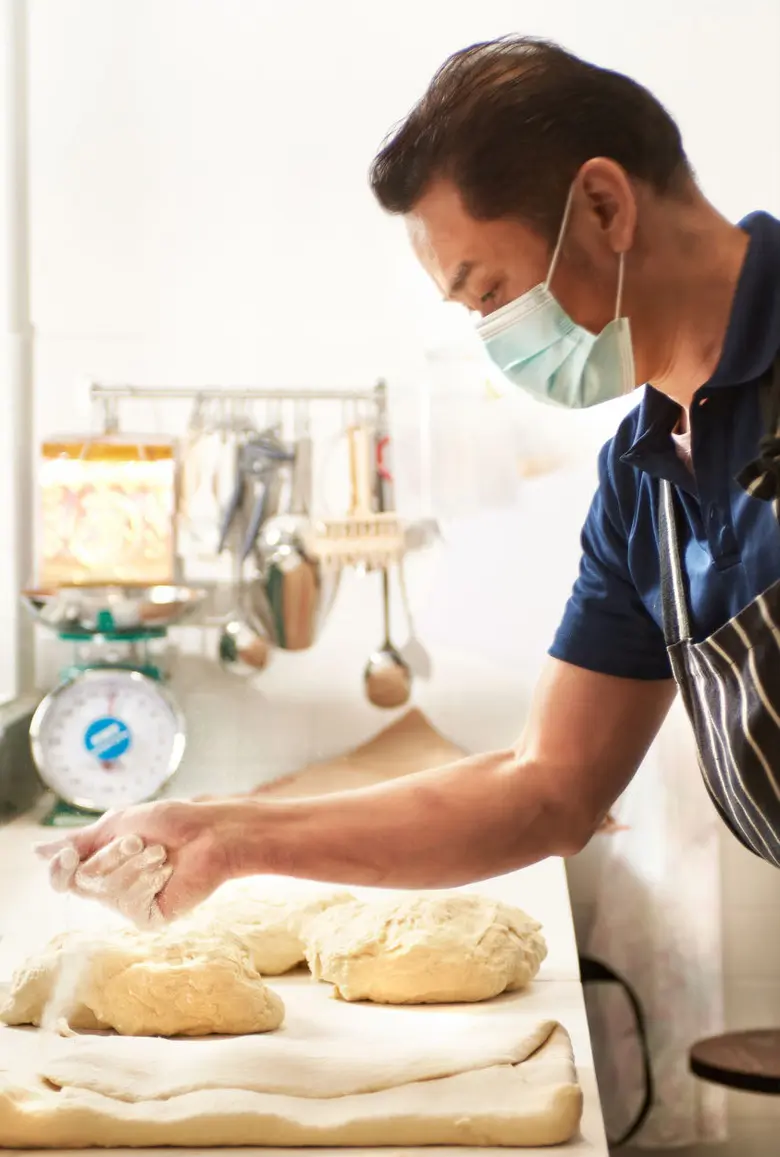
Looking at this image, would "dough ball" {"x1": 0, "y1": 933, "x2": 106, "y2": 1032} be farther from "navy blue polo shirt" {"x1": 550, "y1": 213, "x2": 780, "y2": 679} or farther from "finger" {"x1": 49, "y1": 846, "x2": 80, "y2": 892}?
"navy blue polo shirt" {"x1": 550, "y1": 213, "x2": 780, "y2": 679}

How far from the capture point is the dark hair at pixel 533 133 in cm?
94

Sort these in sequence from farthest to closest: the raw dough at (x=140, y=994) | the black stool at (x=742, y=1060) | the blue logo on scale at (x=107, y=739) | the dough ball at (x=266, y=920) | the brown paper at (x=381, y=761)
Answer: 1. the brown paper at (x=381, y=761)
2. the blue logo on scale at (x=107, y=739)
3. the black stool at (x=742, y=1060)
4. the dough ball at (x=266, y=920)
5. the raw dough at (x=140, y=994)

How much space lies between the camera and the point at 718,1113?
1820mm

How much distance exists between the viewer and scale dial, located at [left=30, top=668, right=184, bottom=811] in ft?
6.00

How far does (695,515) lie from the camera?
1.03m

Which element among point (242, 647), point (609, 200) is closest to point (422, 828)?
point (609, 200)

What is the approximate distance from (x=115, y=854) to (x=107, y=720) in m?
0.81

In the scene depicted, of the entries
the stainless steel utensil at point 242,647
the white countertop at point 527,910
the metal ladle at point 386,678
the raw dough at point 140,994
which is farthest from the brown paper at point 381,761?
the raw dough at point 140,994

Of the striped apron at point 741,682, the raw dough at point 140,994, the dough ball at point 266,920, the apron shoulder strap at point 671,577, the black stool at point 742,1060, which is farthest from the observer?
the black stool at point 742,1060

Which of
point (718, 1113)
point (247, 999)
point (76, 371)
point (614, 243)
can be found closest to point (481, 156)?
point (614, 243)

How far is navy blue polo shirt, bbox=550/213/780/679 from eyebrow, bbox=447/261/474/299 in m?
0.18

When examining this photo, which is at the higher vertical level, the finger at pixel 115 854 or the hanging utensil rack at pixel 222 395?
the hanging utensil rack at pixel 222 395

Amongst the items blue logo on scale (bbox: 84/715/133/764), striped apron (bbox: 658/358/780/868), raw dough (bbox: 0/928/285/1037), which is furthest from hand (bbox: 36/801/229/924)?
blue logo on scale (bbox: 84/715/133/764)

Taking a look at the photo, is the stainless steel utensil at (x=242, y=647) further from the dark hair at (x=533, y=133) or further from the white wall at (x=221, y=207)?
the dark hair at (x=533, y=133)
